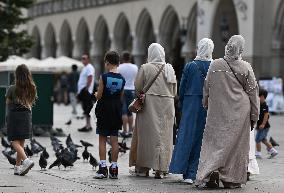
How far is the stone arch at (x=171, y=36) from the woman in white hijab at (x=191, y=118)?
35.6m

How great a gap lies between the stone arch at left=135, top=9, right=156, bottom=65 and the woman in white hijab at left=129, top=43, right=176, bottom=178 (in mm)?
39473

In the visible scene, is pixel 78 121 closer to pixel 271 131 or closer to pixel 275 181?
pixel 271 131

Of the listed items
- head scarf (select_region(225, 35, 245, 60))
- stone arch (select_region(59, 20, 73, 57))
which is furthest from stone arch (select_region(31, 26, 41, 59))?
head scarf (select_region(225, 35, 245, 60))

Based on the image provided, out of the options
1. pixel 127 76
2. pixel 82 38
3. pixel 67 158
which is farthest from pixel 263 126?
pixel 82 38

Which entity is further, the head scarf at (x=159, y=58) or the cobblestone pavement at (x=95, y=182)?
the head scarf at (x=159, y=58)

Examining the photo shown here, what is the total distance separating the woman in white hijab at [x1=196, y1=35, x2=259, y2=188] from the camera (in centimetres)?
1166

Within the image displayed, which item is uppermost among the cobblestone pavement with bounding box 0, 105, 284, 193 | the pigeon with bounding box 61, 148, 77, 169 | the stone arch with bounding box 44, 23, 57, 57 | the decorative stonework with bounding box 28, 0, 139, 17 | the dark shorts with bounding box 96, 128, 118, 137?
the decorative stonework with bounding box 28, 0, 139, 17

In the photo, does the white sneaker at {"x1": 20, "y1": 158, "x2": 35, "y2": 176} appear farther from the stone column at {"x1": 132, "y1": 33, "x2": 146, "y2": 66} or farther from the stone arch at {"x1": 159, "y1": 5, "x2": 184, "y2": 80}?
the stone column at {"x1": 132, "y1": 33, "x2": 146, "y2": 66}

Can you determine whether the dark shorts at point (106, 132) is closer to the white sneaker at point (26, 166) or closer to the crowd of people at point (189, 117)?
the crowd of people at point (189, 117)

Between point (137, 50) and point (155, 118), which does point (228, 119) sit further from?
point (137, 50)

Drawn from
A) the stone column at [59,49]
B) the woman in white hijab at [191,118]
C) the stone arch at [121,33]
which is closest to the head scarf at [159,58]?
the woman in white hijab at [191,118]

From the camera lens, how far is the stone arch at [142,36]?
53.2m

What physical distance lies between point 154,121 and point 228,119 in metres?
1.74

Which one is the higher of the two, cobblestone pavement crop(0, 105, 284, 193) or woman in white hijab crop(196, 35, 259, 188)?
woman in white hijab crop(196, 35, 259, 188)
